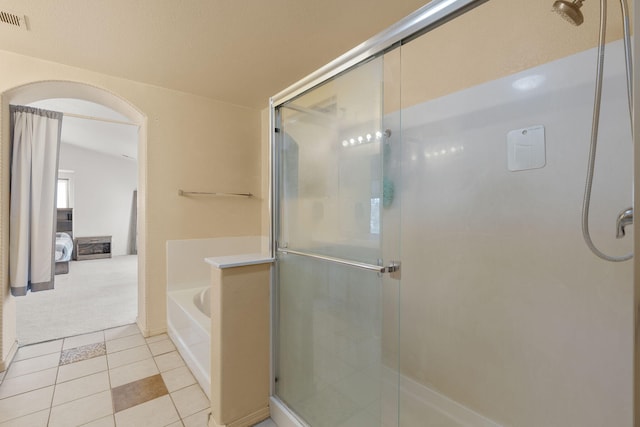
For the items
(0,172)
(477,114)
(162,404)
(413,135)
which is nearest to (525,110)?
(477,114)

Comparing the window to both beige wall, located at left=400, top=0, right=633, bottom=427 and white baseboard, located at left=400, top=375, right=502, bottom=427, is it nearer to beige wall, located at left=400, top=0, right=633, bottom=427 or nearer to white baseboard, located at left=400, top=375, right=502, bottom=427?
beige wall, located at left=400, top=0, right=633, bottom=427

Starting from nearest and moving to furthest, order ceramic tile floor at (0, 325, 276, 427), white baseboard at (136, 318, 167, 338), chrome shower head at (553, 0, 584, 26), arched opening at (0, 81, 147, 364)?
1. chrome shower head at (553, 0, 584, 26)
2. ceramic tile floor at (0, 325, 276, 427)
3. arched opening at (0, 81, 147, 364)
4. white baseboard at (136, 318, 167, 338)

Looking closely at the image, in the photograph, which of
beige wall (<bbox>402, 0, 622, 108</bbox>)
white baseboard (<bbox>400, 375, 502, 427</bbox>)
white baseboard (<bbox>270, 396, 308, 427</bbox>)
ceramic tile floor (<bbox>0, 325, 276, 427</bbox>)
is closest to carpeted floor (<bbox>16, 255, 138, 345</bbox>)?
ceramic tile floor (<bbox>0, 325, 276, 427</bbox>)

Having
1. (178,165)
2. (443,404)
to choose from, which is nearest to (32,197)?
Answer: (178,165)

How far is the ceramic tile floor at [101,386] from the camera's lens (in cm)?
150

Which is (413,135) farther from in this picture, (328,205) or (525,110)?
(328,205)

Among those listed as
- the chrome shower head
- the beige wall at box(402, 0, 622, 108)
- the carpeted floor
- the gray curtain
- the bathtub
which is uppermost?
the beige wall at box(402, 0, 622, 108)

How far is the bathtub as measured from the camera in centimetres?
181

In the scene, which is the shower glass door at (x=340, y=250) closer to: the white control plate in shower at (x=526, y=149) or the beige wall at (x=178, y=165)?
the white control plate in shower at (x=526, y=149)

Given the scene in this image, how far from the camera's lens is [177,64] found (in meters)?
2.10

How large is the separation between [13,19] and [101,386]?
7.43ft

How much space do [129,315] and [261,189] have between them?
1.92 metres

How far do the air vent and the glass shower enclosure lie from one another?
1537 millimetres

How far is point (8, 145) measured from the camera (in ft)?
6.63
